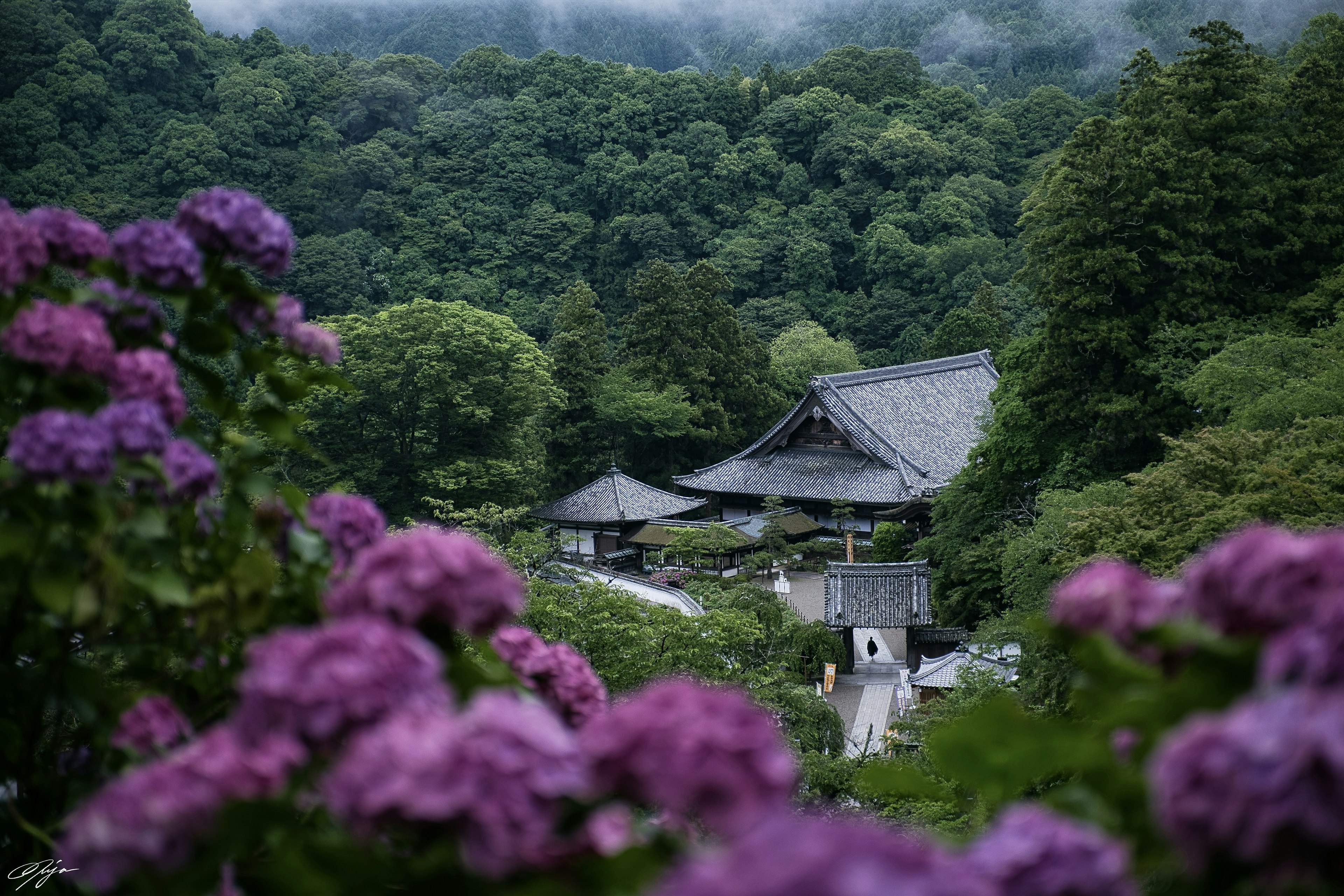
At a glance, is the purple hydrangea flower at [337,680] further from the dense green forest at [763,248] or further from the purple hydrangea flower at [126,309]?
the dense green forest at [763,248]

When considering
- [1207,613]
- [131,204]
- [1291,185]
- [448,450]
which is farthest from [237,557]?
[131,204]

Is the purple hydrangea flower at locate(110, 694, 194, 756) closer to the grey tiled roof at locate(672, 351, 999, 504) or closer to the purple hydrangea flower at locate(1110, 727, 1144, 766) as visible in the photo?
the purple hydrangea flower at locate(1110, 727, 1144, 766)

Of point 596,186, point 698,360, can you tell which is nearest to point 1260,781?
point 698,360

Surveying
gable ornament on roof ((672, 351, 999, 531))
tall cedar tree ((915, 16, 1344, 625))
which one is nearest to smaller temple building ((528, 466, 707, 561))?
gable ornament on roof ((672, 351, 999, 531))

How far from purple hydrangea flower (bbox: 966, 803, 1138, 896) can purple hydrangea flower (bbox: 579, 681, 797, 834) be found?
5.7 inches

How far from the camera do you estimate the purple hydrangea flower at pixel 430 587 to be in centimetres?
95

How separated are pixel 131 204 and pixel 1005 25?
51864 millimetres

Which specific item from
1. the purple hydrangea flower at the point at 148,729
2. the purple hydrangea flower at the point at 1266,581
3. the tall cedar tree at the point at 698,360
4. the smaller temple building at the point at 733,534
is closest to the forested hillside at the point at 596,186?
the tall cedar tree at the point at 698,360

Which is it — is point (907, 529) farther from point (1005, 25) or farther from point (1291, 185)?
point (1005, 25)

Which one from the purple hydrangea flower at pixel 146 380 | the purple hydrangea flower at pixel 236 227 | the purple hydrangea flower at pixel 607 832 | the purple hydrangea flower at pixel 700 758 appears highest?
the purple hydrangea flower at pixel 236 227

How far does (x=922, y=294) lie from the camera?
4062 centimetres

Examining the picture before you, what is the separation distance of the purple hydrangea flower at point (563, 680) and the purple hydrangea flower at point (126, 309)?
646mm

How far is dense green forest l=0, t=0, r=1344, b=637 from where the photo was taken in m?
13.0

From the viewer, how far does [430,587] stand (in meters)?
0.96
